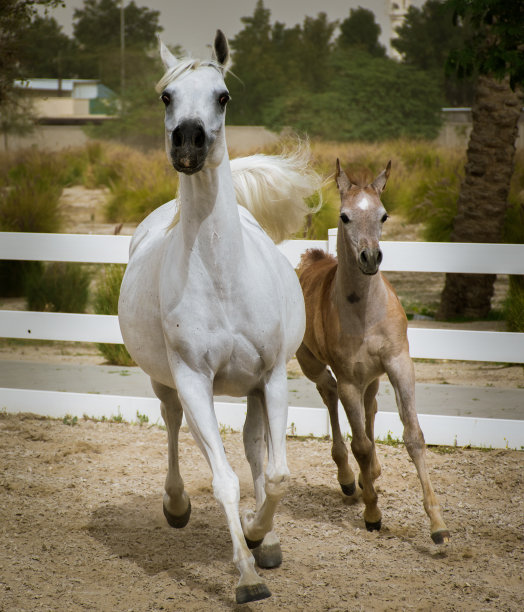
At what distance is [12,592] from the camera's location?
3.25 m

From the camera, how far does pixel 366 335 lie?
3947 millimetres

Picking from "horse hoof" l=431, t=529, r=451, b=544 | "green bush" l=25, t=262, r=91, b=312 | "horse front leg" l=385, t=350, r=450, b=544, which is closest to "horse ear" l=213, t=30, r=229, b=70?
"horse front leg" l=385, t=350, r=450, b=544

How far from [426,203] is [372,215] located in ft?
30.0

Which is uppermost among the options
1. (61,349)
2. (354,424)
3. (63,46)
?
(63,46)

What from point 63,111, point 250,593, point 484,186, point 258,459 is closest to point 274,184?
point 258,459

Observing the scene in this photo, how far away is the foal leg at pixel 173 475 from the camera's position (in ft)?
13.0

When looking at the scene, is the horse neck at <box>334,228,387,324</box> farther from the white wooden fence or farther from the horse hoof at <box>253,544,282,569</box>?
the white wooden fence

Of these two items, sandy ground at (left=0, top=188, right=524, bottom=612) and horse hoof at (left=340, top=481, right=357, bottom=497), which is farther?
horse hoof at (left=340, top=481, right=357, bottom=497)

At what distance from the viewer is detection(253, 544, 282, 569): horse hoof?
3506 millimetres

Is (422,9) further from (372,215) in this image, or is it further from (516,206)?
(372,215)

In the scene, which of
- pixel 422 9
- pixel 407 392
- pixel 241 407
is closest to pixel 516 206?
pixel 241 407

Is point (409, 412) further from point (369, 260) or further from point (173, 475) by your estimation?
point (173, 475)

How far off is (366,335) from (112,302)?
4.08 metres

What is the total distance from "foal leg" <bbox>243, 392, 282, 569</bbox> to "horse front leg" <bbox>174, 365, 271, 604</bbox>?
456mm
